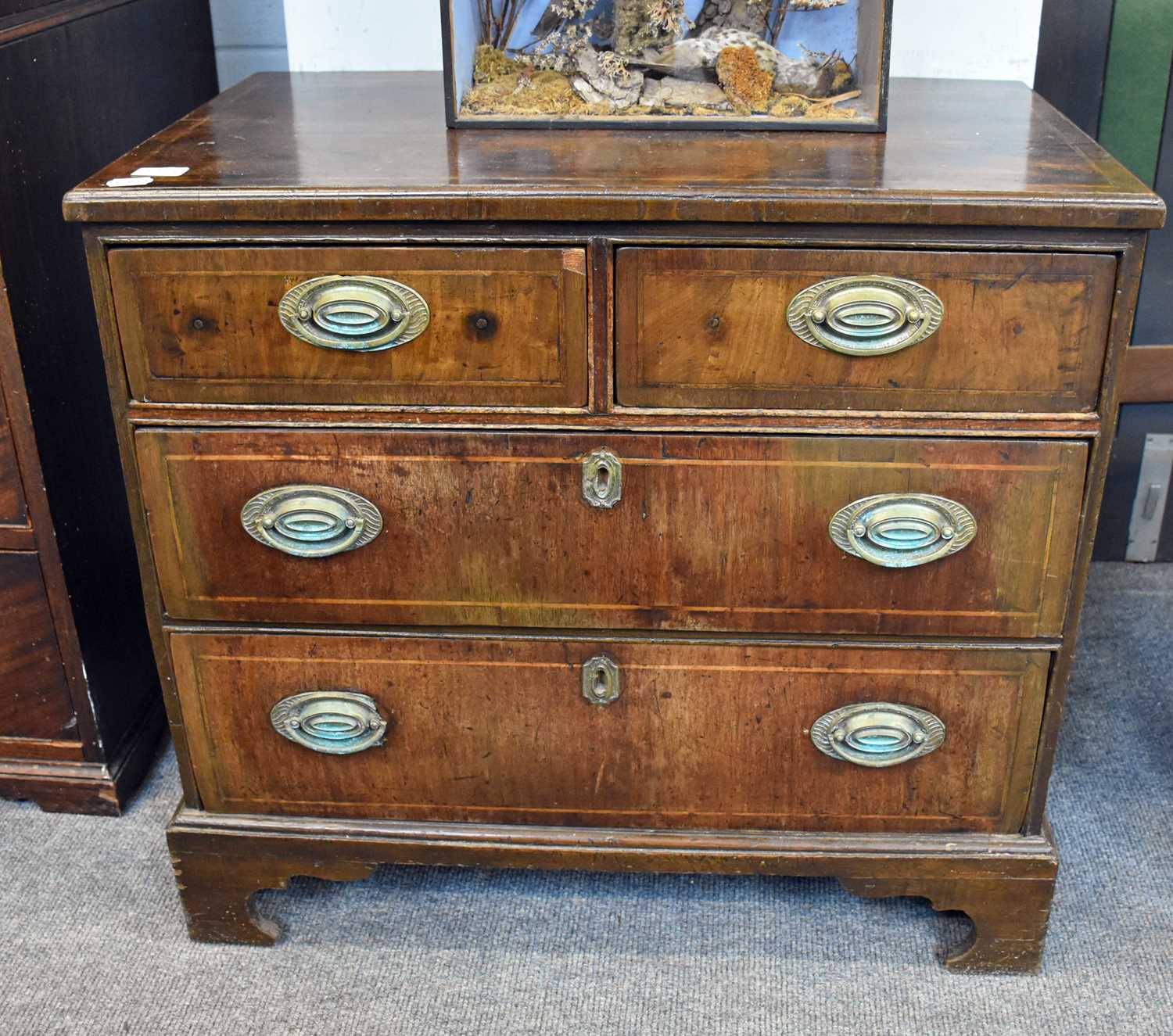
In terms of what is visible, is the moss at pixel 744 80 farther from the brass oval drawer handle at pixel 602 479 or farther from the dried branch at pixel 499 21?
the brass oval drawer handle at pixel 602 479

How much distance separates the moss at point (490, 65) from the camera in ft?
5.37

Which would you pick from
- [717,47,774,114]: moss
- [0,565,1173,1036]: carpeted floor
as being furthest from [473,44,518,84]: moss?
[0,565,1173,1036]: carpeted floor

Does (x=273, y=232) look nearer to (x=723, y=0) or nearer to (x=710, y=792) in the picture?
(x=723, y=0)

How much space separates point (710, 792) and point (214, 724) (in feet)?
2.04

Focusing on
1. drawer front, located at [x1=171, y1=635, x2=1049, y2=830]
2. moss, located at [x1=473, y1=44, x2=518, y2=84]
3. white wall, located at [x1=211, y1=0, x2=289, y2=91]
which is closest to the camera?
drawer front, located at [x1=171, y1=635, x2=1049, y2=830]

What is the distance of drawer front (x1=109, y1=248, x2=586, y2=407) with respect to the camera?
52.5 inches

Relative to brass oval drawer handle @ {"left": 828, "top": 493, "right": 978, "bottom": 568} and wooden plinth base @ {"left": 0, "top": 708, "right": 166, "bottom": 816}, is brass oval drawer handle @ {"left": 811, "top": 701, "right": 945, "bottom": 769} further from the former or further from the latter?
wooden plinth base @ {"left": 0, "top": 708, "right": 166, "bottom": 816}

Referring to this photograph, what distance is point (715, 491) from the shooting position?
1414 millimetres

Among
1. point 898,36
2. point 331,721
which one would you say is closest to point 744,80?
point 898,36

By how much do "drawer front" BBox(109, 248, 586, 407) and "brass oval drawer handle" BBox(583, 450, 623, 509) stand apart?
0.07 meters

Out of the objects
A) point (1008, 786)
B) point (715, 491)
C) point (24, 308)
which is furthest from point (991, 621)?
point (24, 308)

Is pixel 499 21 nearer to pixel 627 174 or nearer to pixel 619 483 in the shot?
pixel 627 174

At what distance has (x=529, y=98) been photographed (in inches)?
63.3

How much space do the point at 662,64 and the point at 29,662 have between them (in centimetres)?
120
